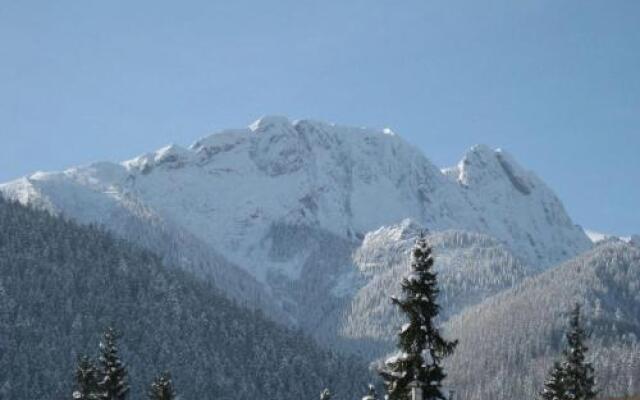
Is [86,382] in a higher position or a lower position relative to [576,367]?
lower

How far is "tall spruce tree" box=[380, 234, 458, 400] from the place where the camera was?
3309 cm

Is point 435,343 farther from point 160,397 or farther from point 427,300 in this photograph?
point 160,397

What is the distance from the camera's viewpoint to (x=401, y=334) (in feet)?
108

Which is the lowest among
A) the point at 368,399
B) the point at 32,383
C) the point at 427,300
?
the point at 368,399

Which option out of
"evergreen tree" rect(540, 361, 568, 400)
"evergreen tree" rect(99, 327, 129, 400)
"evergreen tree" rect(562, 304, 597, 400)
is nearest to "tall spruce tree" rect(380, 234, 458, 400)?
"evergreen tree" rect(562, 304, 597, 400)

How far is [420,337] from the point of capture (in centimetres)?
3331

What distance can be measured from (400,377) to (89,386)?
25.1 m

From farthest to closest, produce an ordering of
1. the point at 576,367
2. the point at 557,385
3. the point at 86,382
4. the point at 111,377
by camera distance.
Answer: the point at 86,382 → the point at 557,385 → the point at 111,377 → the point at 576,367

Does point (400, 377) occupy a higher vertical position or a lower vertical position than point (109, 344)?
lower

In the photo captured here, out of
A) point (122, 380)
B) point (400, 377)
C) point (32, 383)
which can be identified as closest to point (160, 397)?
point (122, 380)

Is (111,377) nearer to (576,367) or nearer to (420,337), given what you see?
(576,367)

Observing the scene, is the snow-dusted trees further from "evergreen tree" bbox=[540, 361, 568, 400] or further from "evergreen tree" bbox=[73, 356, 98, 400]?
"evergreen tree" bbox=[73, 356, 98, 400]

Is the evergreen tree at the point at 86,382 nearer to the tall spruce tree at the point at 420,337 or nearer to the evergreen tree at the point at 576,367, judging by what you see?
the evergreen tree at the point at 576,367

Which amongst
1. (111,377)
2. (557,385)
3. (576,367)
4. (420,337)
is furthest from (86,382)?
(420,337)
